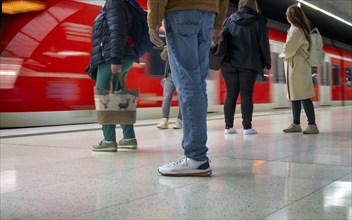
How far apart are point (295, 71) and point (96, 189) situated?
12.7ft

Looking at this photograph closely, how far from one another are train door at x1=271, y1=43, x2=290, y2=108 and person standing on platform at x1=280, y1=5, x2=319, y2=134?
8223 millimetres

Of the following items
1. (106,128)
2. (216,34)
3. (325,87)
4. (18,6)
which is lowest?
(106,128)

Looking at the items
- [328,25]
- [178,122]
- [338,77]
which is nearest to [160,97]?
[178,122]

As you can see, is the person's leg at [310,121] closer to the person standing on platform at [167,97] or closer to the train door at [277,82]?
the person standing on platform at [167,97]

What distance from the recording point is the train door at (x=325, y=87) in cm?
1806

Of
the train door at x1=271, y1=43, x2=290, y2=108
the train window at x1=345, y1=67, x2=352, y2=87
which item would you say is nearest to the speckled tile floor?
the train door at x1=271, y1=43, x2=290, y2=108

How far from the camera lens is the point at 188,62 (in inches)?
106

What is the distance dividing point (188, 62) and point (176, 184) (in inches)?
29.5

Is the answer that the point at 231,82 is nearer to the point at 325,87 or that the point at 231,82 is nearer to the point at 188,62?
the point at 188,62

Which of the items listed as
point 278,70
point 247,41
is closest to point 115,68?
point 247,41

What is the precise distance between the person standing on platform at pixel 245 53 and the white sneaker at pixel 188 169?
2717 millimetres

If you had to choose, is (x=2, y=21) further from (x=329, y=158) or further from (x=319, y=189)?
(x=319, y=189)

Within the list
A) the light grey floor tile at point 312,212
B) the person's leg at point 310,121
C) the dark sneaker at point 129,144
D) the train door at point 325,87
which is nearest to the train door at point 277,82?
the train door at point 325,87

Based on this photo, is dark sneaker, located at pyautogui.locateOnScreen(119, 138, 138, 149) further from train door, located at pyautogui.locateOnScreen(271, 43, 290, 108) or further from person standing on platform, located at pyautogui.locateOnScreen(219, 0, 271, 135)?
train door, located at pyautogui.locateOnScreen(271, 43, 290, 108)
